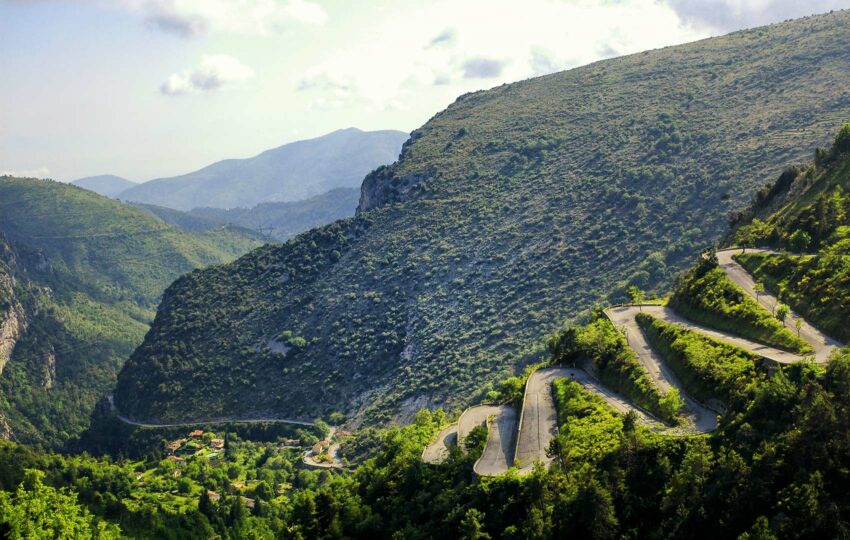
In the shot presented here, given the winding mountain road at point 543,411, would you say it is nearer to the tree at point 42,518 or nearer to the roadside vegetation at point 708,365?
the roadside vegetation at point 708,365

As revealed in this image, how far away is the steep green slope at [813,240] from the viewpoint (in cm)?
3775

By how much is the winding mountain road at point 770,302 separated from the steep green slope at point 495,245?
38.6 metres

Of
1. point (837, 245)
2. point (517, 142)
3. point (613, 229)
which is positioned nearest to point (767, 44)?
point (517, 142)

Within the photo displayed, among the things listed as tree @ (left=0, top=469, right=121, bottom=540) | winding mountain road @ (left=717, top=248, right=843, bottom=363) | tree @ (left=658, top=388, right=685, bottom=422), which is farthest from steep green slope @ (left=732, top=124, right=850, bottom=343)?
tree @ (left=0, top=469, right=121, bottom=540)

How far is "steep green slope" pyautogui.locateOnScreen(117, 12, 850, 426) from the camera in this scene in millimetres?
97250

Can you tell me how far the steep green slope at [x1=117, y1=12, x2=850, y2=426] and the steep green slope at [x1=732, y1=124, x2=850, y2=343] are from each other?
35.4m

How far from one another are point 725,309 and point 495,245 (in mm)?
72621

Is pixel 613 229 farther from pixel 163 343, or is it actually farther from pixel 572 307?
pixel 163 343

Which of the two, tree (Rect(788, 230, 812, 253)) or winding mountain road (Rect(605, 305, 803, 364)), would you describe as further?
tree (Rect(788, 230, 812, 253))

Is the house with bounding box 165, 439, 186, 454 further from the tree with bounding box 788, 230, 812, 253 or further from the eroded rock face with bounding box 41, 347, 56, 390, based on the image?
the tree with bounding box 788, 230, 812, 253

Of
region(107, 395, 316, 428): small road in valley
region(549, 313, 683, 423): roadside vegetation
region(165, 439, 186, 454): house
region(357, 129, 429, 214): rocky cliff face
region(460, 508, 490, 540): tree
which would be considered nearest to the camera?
region(460, 508, 490, 540): tree

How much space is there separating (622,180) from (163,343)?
244 ft

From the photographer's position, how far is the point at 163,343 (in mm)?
124125

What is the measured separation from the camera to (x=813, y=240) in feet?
146
